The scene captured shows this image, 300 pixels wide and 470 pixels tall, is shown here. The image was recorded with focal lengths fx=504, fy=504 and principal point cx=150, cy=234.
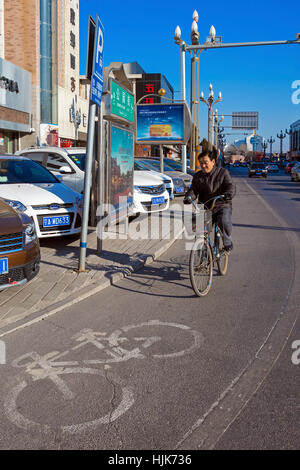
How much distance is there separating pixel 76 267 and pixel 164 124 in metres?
15.7

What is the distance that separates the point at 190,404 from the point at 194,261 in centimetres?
292

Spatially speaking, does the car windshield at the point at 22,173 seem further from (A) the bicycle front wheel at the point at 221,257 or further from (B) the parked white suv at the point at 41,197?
(A) the bicycle front wheel at the point at 221,257

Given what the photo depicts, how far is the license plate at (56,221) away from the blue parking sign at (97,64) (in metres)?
2.32

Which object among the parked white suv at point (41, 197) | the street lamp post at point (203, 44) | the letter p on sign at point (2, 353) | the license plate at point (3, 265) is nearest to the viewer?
the letter p on sign at point (2, 353)

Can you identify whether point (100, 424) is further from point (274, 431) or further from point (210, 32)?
point (210, 32)

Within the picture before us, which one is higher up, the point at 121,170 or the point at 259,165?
the point at 259,165

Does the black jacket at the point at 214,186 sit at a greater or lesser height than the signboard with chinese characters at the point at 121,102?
lesser

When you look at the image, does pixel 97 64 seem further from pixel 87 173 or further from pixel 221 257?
pixel 221 257

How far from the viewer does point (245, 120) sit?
7812 centimetres

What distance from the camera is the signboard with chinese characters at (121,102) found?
870cm

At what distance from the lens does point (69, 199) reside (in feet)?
29.6

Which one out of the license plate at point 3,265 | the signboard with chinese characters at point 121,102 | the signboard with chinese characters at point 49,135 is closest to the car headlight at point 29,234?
the license plate at point 3,265

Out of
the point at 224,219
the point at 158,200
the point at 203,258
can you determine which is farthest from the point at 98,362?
the point at 158,200

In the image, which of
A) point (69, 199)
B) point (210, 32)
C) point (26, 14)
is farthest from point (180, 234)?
point (26, 14)
